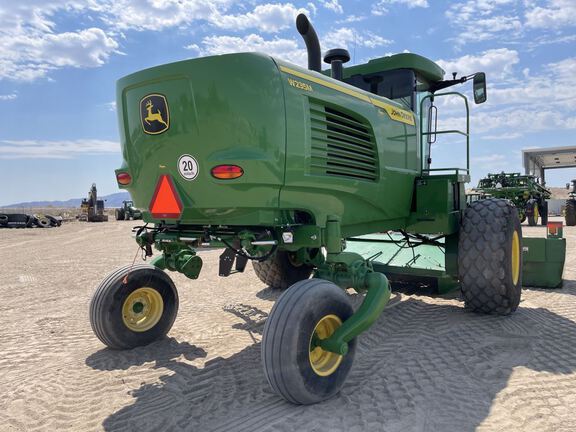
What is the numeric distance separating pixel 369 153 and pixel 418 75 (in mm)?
1484

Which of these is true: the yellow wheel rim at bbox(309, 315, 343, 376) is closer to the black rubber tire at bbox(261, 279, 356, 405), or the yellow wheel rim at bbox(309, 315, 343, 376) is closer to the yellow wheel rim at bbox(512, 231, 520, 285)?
the black rubber tire at bbox(261, 279, 356, 405)

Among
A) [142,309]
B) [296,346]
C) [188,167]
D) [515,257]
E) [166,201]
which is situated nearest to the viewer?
[296,346]

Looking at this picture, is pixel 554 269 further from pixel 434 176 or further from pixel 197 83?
pixel 197 83

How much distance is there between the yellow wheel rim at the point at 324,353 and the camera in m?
2.95

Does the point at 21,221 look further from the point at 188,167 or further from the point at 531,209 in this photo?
the point at 188,167

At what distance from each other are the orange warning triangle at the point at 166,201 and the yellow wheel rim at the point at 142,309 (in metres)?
1.07

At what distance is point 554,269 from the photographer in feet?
19.9

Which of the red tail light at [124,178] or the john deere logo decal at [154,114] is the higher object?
the john deere logo decal at [154,114]

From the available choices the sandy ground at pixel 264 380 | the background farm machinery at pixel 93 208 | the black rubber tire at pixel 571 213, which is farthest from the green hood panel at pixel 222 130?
the background farm machinery at pixel 93 208

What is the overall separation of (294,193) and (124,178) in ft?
4.51

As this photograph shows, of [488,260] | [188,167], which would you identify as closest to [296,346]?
[188,167]

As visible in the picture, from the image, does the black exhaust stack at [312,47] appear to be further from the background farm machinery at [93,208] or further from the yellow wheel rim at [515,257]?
the background farm machinery at [93,208]

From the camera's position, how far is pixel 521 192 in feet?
58.4

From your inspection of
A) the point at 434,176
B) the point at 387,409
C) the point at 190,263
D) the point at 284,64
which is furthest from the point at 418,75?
the point at 387,409
